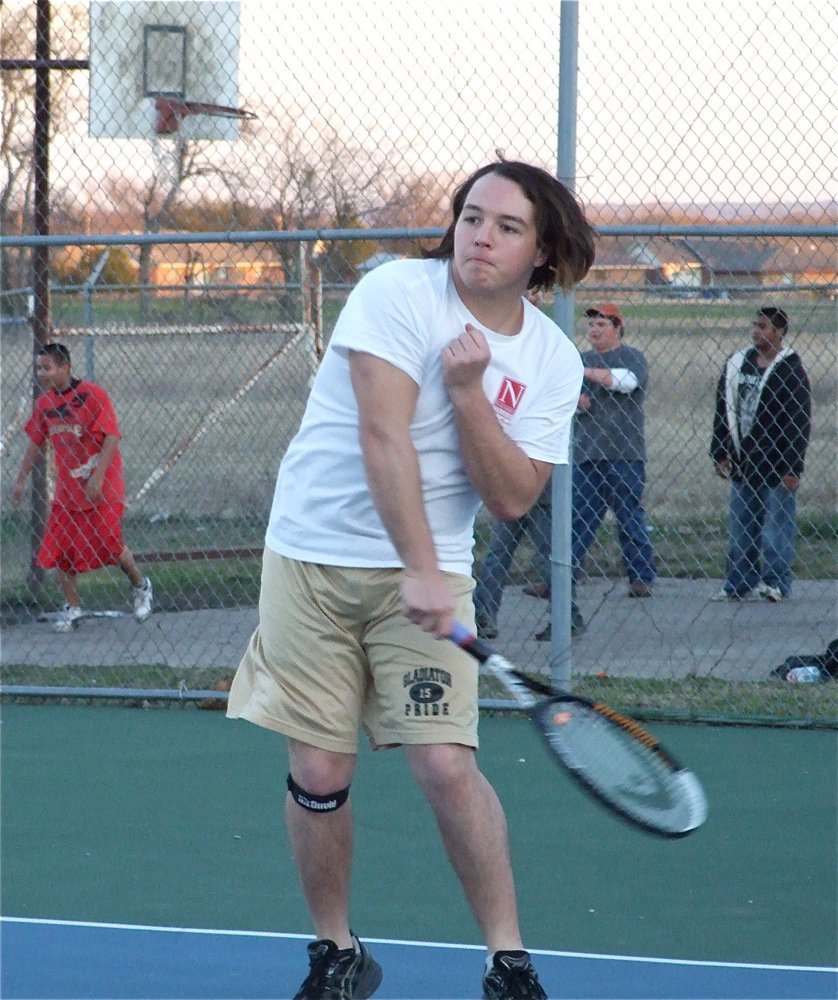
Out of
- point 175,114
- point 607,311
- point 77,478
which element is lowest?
point 77,478

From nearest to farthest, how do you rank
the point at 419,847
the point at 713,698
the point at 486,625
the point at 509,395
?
the point at 509,395 < the point at 419,847 < the point at 713,698 < the point at 486,625

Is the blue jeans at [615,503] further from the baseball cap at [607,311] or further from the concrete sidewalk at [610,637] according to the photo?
the baseball cap at [607,311]

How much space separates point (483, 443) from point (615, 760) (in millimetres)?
778

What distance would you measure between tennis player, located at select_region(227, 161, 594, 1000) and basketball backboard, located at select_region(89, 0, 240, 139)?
184 inches

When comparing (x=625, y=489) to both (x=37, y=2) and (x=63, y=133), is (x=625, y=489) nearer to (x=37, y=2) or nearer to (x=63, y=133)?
(x=63, y=133)

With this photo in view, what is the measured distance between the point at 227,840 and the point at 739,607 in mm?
4728

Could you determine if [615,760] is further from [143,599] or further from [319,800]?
[143,599]

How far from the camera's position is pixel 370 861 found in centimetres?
473

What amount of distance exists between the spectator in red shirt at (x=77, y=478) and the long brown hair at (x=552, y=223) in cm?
546

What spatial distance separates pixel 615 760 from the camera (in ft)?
11.5

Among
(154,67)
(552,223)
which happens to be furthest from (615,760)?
(154,67)

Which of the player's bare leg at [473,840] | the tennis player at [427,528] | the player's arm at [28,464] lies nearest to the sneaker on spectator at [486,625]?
the player's arm at [28,464]

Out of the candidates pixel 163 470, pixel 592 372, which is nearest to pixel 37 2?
pixel 163 470

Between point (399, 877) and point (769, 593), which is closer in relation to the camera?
point (399, 877)
